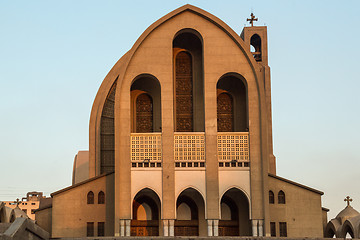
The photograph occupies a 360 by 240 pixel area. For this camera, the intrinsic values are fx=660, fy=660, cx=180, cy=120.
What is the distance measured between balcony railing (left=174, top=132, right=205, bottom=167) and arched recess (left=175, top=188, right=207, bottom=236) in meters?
2.55

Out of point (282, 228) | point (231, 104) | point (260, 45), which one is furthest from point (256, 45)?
point (282, 228)

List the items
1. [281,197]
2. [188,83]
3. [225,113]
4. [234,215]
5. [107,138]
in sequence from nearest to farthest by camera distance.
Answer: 1. [281,197]
2. [234,215]
3. [188,83]
4. [225,113]
5. [107,138]

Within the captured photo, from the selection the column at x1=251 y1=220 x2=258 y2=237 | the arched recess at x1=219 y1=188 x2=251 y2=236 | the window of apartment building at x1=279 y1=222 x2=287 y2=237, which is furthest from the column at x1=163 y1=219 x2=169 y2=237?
the window of apartment building at x1=279 y1=222 x2=287 y2=237

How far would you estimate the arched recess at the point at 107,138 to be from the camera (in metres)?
43.4

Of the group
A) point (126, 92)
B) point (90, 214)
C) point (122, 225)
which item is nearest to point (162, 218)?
point (122, 225)

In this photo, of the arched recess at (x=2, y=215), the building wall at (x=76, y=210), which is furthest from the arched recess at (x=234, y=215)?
the arched recess at (x=2, y=215)

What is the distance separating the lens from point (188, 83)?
40562 millimetres

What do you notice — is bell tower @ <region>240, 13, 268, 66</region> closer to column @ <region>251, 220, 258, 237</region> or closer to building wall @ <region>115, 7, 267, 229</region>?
building wall @ <region>115, 7, 267, 229</region>

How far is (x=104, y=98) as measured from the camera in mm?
44031

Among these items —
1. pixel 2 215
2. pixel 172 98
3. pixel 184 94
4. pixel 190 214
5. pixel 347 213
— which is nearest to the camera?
pixel 2 215

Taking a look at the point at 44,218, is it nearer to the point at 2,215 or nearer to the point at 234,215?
the point at 2,215

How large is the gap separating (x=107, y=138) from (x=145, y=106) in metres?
3.98

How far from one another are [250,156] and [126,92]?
7854 mm

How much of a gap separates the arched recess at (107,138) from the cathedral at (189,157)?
3.29m
